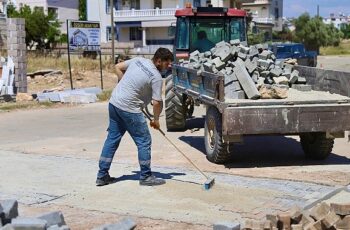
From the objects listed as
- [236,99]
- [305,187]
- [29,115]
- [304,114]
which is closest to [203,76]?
[236,99]

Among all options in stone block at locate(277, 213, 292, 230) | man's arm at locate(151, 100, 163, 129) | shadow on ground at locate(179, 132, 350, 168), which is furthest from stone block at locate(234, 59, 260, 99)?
stone block at locate(277, 213, 292, 230)

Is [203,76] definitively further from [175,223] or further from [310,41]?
[310,41]

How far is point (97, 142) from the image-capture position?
12.1 m

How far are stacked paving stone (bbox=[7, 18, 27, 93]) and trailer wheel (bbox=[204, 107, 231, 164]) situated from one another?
12441mm

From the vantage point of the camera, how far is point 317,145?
9.98m

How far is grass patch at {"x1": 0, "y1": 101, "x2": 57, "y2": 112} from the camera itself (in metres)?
18.4

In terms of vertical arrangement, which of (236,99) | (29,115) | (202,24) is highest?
(202,24)

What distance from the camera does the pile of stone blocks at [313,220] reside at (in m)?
5.52

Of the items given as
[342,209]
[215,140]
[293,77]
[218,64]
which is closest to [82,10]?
[293,77]

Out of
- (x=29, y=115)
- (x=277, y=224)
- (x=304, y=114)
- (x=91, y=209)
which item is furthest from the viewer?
(x=29, y=115)

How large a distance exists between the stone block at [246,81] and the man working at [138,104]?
75.6 inches

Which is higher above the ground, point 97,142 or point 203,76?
point 203,76

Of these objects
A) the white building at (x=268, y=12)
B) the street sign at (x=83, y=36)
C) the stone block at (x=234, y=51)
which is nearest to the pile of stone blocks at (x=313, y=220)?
the stone block at (x=234, y=51)

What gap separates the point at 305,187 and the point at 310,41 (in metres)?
76.2
